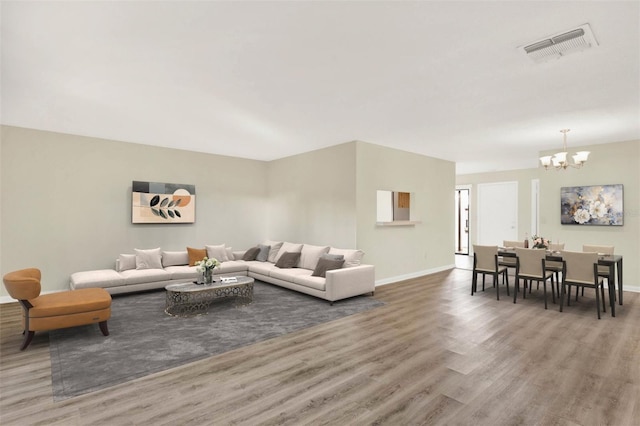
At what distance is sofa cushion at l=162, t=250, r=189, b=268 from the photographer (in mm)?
6258

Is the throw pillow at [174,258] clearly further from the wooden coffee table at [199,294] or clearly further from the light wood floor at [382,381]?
the light wood floor at [382,381]

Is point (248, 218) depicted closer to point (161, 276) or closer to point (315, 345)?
point (161, 276)

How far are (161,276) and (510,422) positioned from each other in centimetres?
535

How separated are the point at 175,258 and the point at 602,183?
840 centimetres

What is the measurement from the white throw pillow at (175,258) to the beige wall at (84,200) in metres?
0.38

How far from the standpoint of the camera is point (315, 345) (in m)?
3.43

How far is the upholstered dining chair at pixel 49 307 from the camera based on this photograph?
325cm

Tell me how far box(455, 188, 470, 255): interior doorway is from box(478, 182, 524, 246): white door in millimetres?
578

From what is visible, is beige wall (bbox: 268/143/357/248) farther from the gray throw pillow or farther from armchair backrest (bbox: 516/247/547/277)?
armchair backrest (bbox: 516/247/547/277)

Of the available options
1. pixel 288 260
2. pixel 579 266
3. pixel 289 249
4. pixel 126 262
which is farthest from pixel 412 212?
pixel 126 262

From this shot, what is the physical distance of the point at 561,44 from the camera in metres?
2.67

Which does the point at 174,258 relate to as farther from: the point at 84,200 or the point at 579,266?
the point at 579,266

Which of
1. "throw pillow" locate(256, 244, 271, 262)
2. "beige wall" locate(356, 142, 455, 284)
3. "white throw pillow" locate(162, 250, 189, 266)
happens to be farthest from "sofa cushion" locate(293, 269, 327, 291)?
"white throw pillow" locate(162, 250, 189, 266)

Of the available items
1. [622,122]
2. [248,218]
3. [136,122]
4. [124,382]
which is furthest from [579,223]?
[136,122]
